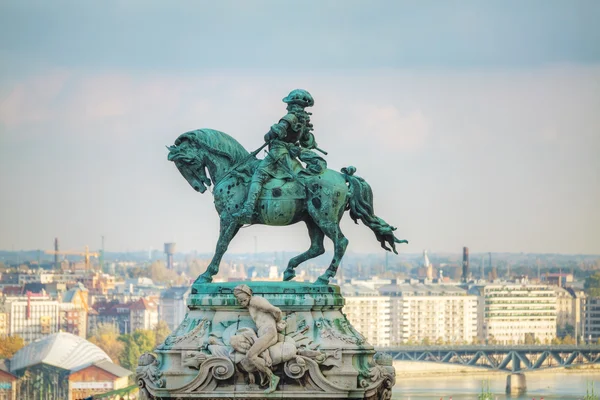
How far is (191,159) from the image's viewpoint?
73.6ft

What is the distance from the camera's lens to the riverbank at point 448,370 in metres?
153

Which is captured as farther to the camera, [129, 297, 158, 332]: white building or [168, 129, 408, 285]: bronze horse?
[129, 297, 158, 332]: white building

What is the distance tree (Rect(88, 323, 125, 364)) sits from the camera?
155 m

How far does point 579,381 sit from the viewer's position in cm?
14262

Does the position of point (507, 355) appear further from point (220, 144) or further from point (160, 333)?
point (220, 144)

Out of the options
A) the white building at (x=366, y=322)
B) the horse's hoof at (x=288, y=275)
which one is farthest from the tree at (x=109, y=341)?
the horse's hoof at (x=288, y=275)

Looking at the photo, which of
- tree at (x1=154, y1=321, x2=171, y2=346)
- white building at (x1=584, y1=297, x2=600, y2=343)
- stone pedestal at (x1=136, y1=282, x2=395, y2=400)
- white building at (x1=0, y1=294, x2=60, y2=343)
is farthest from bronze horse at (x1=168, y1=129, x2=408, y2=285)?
white building at (x1=584, y1=297, x2=600, y2=343)

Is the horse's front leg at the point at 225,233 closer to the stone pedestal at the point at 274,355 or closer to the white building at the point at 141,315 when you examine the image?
the stone pedestal at the point at 274,355

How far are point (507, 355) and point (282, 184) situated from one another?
457 ft

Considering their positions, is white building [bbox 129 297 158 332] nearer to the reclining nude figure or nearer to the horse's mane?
the horse's mane

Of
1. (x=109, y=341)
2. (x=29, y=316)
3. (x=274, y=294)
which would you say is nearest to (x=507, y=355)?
(x=109, y=341)

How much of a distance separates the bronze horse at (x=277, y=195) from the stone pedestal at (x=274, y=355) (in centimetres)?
34

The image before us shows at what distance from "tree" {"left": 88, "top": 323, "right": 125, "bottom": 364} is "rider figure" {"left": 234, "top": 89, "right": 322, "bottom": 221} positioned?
130 m

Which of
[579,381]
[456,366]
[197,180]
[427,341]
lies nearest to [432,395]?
[579,381]
